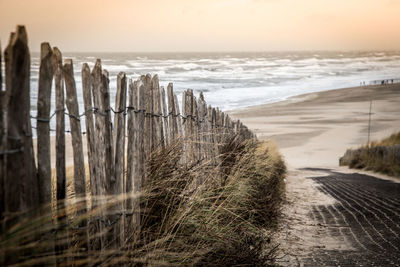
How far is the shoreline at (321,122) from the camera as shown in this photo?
63.6 feet

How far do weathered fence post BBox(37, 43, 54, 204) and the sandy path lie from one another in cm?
234

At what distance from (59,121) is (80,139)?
243 millimetres

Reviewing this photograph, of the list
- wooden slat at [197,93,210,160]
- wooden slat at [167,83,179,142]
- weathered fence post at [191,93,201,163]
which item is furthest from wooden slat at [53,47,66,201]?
wooden slat at [197,93,210,160]

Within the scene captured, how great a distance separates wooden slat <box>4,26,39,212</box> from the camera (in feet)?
6.23

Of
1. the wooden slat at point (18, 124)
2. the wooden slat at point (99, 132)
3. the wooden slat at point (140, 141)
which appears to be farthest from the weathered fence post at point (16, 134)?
the wooden slat at point (140, 141)

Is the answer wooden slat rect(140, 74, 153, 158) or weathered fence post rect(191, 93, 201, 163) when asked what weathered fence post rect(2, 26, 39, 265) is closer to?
wooden slat rect(140, 74, 153, 158)

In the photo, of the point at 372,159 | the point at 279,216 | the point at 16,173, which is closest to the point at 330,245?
the point at 279,216

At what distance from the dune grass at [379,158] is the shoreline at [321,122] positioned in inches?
58.0

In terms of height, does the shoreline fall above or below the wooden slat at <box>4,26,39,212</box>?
below

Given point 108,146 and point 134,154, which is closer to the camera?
point 108,146

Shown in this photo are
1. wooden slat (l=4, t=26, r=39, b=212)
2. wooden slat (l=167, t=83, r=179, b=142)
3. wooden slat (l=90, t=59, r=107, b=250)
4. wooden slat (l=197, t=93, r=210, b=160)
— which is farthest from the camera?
wooden slat (l=197, t=93, r=210, b=160)

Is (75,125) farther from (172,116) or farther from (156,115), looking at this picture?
(172,116)

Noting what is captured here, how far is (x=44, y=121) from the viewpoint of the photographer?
2238 mm

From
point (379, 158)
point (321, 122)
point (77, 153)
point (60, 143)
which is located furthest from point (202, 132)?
point (321, 122)
